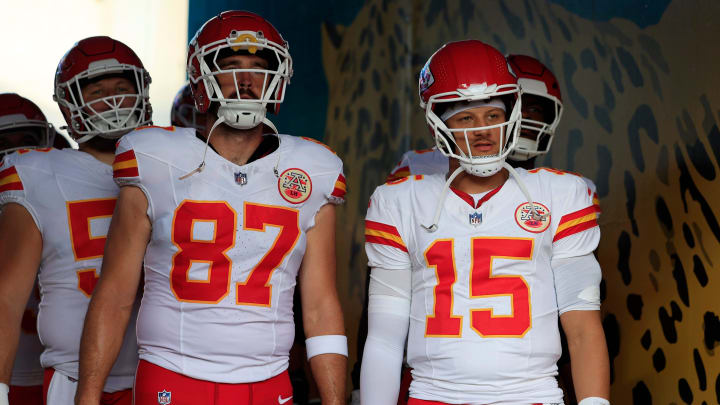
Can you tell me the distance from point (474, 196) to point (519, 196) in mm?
112

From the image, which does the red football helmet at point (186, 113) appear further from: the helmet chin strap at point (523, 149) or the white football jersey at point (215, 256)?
the white football jersey at point (215, 256)

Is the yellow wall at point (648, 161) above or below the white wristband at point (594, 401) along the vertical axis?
above

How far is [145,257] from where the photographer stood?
2.39 metres

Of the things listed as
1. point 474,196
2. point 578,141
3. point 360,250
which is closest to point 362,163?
point 360,250

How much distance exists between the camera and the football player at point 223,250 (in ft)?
7.50

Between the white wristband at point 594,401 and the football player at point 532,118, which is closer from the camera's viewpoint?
the white wristband at point 594,401

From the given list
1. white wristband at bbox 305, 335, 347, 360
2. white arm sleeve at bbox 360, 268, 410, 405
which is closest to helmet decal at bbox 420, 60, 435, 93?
white arm sleeve at bbox 360, 268, 410, 405

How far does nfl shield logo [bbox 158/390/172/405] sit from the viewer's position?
2244 millimetres

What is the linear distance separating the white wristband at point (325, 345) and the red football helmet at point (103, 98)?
93 cm

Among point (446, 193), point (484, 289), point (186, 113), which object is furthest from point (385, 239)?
point (186, 113)

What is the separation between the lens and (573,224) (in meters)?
2.32

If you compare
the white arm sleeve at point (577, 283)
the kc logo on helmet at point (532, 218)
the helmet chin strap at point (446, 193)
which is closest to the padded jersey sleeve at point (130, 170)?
the helmet chin strap at point (446, 193)

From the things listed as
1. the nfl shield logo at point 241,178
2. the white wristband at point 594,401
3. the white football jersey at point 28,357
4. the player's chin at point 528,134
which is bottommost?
the white football jersey at point 28,357

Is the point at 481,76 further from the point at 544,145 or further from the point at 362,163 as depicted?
the point at 362,163
